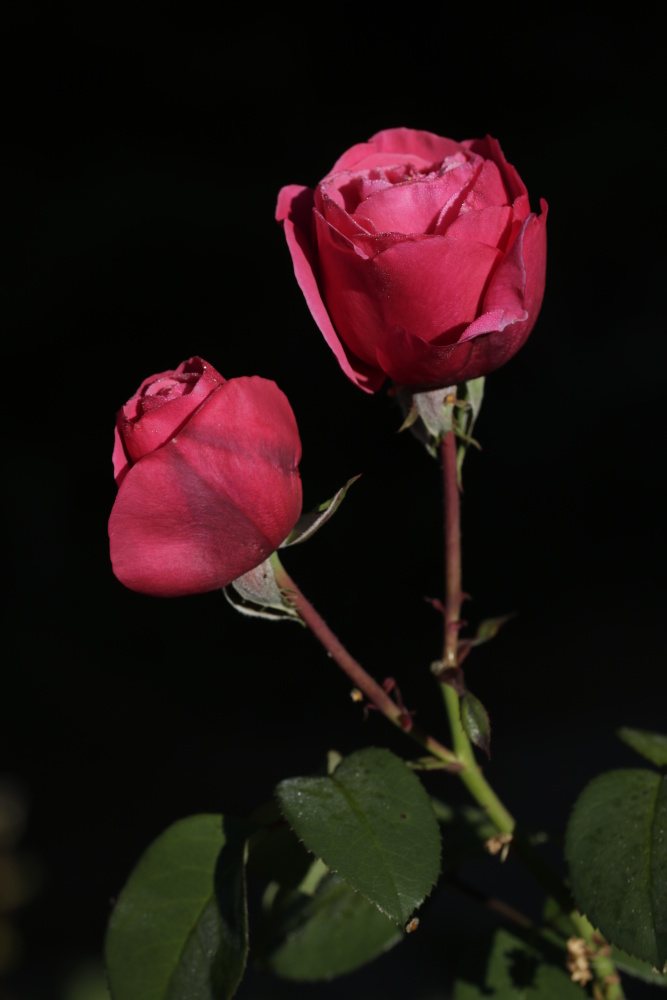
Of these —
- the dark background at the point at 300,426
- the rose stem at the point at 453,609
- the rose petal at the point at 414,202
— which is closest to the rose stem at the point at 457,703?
the rose stem at the point at 453,609

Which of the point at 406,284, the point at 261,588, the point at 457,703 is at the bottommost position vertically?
the point at 457,703

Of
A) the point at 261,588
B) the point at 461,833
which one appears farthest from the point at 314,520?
the point at 461,833

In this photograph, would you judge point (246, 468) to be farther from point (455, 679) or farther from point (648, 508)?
point (648, 508)

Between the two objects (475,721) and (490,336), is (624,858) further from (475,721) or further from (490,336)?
(490,336)

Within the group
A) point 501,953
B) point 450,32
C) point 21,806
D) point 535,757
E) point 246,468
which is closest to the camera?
point 246,468

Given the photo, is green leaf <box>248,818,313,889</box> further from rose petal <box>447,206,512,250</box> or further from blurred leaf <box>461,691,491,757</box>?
rose petal <box>447,206,512,250</box>

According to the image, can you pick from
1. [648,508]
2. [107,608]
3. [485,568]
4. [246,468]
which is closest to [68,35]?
[107,608]

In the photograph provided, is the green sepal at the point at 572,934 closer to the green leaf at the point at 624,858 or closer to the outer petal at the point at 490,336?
the green leaf at the point at 624,858
